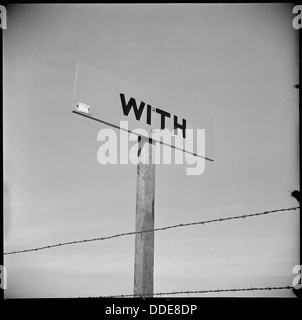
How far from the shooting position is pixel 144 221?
84.7 inches

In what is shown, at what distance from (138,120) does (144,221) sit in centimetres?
53

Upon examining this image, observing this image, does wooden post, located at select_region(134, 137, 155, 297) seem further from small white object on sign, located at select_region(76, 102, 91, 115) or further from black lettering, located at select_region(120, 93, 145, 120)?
small white object on sign, located at select_region(76, 102, 91, 115)

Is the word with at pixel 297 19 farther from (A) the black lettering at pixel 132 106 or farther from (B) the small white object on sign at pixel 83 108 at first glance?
(B) the small white object on sign at pixel 83 108

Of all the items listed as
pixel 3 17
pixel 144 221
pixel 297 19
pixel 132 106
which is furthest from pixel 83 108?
pixel 297 19

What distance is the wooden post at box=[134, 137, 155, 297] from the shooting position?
2086 mm

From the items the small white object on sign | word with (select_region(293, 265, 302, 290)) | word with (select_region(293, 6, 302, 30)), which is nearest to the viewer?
the small white object on sign

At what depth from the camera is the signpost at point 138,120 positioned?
209 cm

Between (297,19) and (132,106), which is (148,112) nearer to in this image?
(132,106)

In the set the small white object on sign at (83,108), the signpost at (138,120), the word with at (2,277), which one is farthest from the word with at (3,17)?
the word with at (2,277)

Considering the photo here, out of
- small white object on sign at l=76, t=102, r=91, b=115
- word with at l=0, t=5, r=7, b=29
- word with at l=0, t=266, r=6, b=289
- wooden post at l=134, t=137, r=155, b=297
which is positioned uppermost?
word with at l=0, t=5, r=7, b=29
